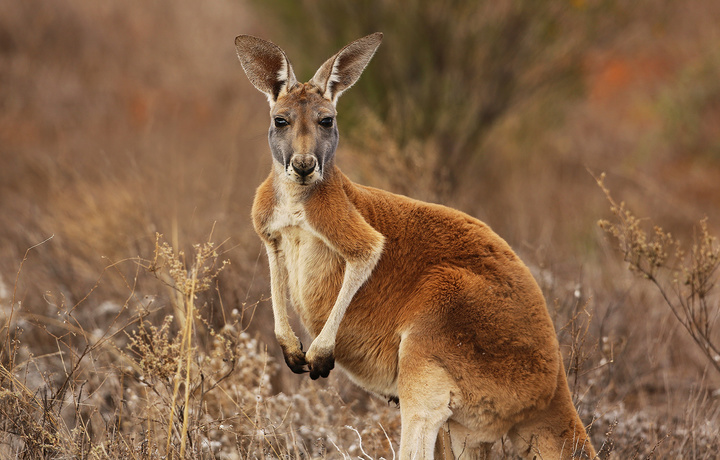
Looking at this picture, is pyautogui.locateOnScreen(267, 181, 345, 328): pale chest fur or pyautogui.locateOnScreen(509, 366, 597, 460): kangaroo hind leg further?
pyautogui.locateOnScreen(267, 181, 345, 328): pale chest fur

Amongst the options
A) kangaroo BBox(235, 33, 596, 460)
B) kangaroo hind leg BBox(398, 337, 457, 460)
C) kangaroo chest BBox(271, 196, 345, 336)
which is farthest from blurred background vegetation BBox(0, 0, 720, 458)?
kangaroo hind leg BBox(398, 337, 457, 460)

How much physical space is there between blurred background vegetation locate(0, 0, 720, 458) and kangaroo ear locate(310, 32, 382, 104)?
→ 2.26ft

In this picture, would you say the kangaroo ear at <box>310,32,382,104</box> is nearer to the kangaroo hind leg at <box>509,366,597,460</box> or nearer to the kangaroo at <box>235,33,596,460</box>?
the kangaroo at <box>235,33,596,460</box>

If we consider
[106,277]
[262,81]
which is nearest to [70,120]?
[106,277]

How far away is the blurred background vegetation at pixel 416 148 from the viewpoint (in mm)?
5543

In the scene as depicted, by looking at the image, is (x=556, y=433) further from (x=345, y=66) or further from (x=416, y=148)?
(x=416, y=148)

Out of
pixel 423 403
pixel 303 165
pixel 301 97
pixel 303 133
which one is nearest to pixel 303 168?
pixel 303 165

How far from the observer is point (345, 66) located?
327 cm

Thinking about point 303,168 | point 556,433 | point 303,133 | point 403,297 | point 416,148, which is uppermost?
point 303,133

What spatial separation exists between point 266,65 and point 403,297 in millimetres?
1156

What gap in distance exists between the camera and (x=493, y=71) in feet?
31.6

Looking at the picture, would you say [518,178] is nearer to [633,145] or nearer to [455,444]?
[633,145]

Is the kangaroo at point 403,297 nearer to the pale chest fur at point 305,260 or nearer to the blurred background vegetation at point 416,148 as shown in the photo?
the pale chest fur at point 305,260

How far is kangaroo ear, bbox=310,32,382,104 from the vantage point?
126 inches
